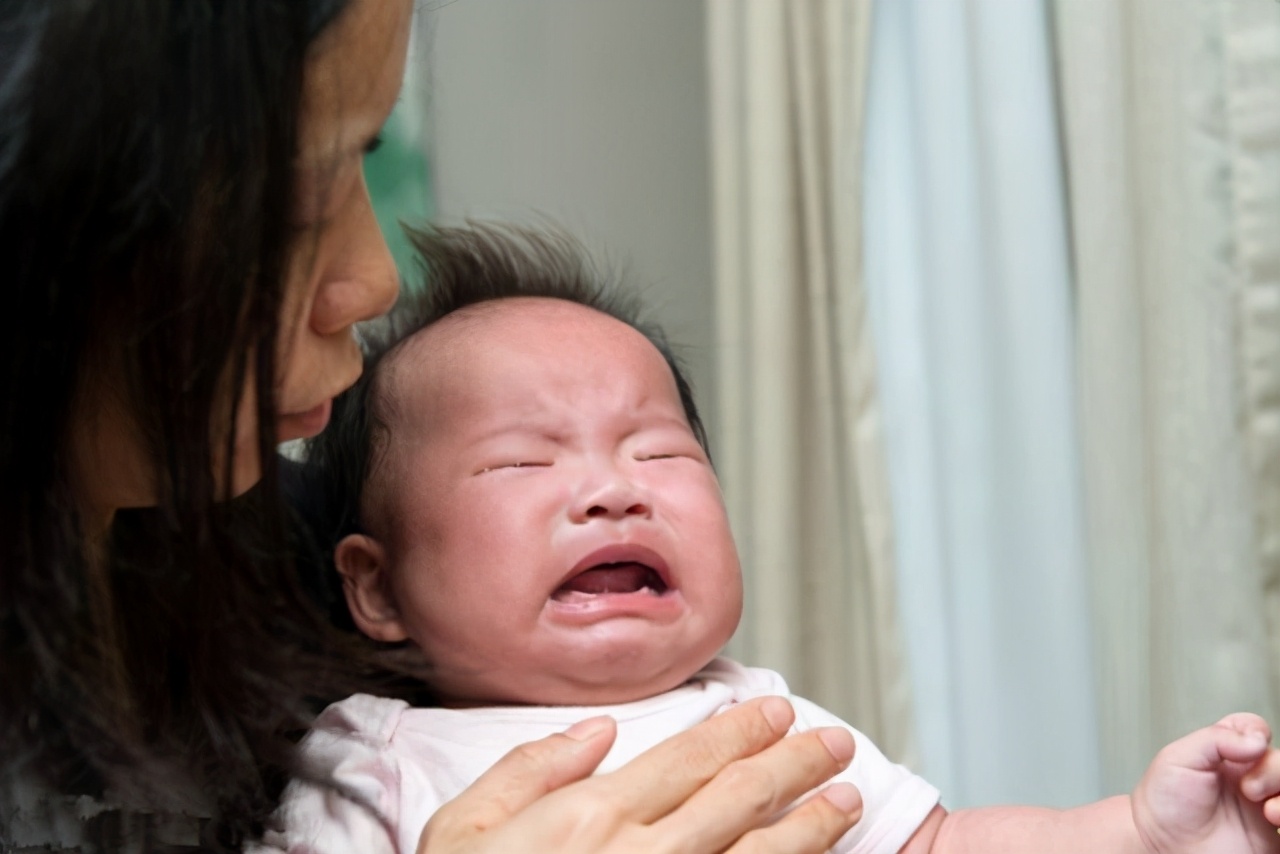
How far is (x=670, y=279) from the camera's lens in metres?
1.93

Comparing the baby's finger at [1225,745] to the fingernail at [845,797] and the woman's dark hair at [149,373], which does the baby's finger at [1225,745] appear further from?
the woman's dark hair at [149,373]

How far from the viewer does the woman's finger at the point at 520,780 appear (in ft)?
2.37

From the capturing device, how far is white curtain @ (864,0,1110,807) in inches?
55.6

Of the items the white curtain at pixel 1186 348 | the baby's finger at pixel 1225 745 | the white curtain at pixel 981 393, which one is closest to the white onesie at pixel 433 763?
the baby's finger at pixel 1225 745

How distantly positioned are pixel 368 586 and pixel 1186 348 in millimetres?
731

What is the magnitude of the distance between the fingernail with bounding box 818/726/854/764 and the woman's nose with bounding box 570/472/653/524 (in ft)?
0.71

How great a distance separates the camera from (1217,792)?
74 centimetres

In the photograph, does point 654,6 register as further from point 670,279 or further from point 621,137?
point 670,279

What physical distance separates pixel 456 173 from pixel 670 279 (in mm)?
335

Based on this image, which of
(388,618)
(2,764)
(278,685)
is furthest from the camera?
(388,618)

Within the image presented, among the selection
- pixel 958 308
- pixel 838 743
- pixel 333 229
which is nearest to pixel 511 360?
pixel 333 229

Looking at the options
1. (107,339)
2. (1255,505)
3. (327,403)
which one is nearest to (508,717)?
(327,403)

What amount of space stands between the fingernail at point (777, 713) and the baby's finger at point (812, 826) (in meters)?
0.05

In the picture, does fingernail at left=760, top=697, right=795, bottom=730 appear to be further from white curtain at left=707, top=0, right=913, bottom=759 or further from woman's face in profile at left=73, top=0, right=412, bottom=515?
white curtain at left=707, top=0, right=913, bottom=759
